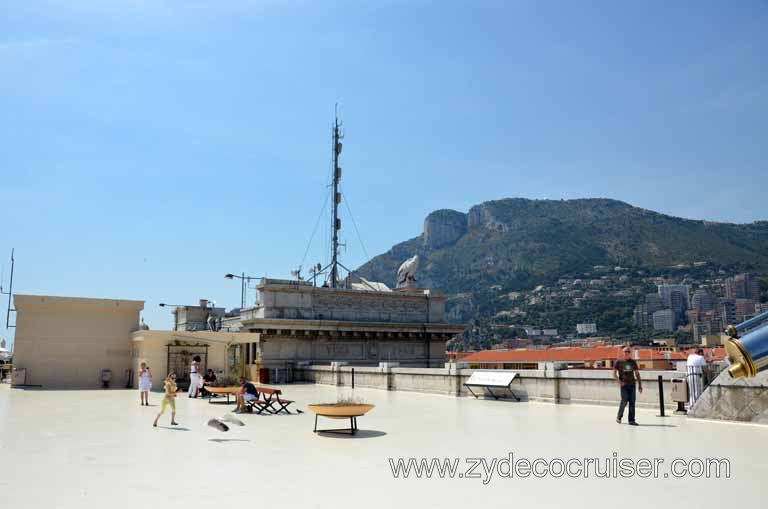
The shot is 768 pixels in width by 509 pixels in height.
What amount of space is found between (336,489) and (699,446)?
21.2ft

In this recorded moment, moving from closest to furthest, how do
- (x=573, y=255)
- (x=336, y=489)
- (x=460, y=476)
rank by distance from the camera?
(x=336, y=489) < (x=460, y=476) < (x=573, y=255)

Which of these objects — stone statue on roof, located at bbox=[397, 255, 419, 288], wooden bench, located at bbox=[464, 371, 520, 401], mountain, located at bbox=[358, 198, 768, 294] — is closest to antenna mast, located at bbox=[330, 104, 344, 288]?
stone statue on roof, located at bbox=[397, 255, 419, 288]

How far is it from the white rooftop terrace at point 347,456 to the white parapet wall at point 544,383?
2.24 feet

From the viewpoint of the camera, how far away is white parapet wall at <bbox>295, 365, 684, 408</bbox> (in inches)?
652

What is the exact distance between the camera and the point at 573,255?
162m

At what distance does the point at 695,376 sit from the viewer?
14.9 meters

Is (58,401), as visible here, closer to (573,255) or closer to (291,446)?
(291,446)

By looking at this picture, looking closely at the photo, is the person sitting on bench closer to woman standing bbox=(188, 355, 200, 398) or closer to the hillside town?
woman standing bbox=(188, 355, 200, 398)

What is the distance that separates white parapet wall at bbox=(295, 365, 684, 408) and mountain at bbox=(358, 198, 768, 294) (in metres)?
139

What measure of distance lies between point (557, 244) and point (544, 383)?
500 ft

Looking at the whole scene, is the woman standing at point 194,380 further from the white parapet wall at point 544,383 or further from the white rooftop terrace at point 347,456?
the white parapet wall at point 544,383

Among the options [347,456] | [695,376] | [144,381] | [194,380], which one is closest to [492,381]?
[695,376]

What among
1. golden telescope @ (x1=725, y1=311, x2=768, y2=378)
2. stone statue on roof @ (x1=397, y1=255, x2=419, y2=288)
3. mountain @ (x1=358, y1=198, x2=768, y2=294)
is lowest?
golden telescope @ (x1=725, y1=311, x2=768, y2=378)

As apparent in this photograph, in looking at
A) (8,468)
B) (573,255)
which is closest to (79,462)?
(8,468)
